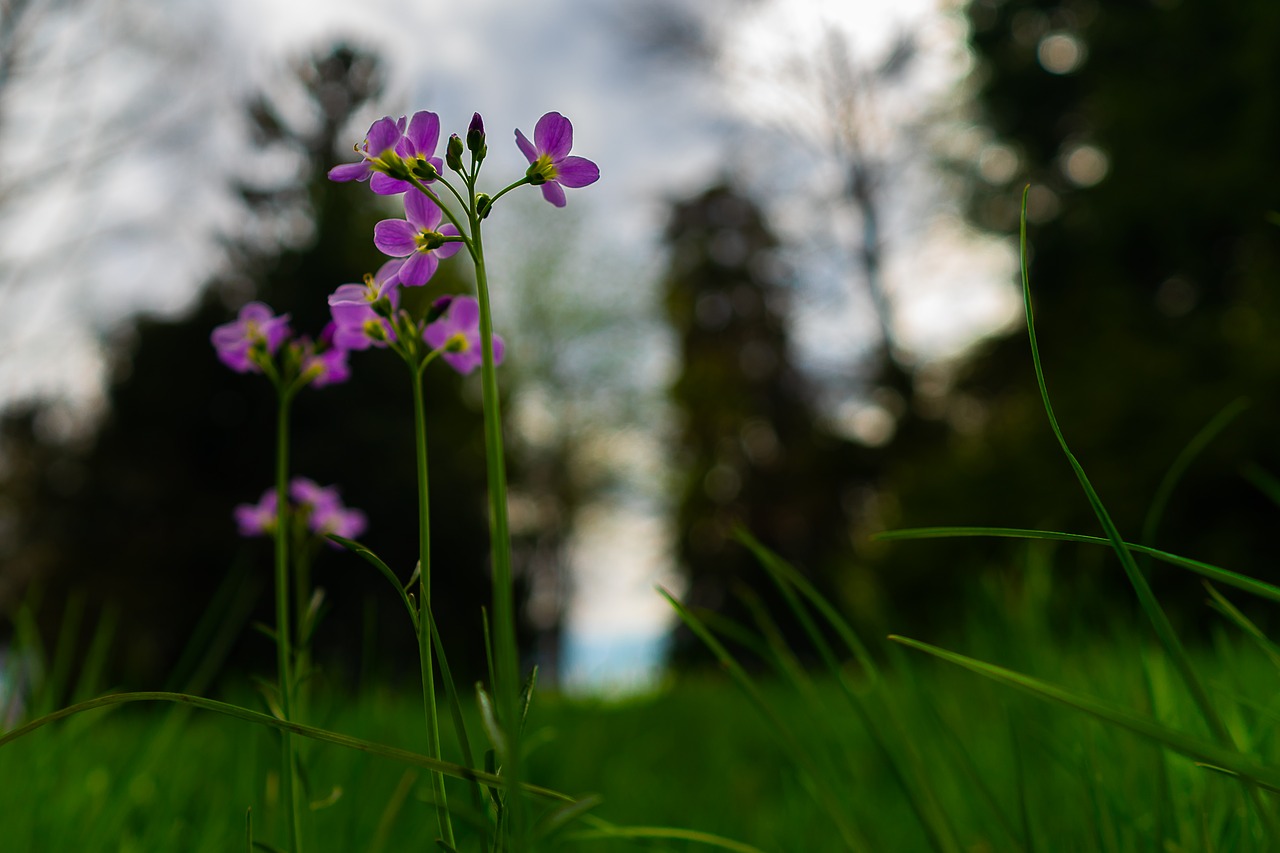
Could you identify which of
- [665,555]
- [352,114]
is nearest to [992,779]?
[352,114]

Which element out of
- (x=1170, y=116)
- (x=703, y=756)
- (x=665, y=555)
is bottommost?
(x=665, y=555)

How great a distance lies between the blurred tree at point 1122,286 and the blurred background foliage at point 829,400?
0.11 ft

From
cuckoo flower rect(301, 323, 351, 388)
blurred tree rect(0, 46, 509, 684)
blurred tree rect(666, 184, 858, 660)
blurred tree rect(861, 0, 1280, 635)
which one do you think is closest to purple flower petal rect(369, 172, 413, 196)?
cuckoo flower rect(301, 323, 351, 388)

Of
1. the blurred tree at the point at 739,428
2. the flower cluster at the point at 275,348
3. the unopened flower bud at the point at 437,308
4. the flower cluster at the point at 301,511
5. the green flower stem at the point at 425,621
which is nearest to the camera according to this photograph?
the green flower stem at the point at 425,621

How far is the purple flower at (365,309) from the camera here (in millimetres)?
769

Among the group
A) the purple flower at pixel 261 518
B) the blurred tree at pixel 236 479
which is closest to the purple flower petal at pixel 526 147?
the purple flower at pixel 261 518

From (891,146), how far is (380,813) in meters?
13.7

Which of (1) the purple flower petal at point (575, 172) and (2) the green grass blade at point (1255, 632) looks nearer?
(1) the purple flower petal at point (575, 172)

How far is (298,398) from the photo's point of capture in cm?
846

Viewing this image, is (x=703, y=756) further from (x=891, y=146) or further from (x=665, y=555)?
(x=665, y=555)

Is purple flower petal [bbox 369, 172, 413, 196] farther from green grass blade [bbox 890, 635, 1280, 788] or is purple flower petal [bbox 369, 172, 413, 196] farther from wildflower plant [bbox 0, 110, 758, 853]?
green grass blade [bbox 890, 635, 1280, 788]

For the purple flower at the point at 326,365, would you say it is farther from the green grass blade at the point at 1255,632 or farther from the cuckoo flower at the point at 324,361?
the green grass blade at the point at 1255,632

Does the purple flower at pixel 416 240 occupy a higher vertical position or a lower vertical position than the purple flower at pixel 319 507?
higher

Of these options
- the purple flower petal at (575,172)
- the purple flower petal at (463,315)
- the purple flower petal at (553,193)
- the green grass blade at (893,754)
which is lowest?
the green grass blade at (893,754)
